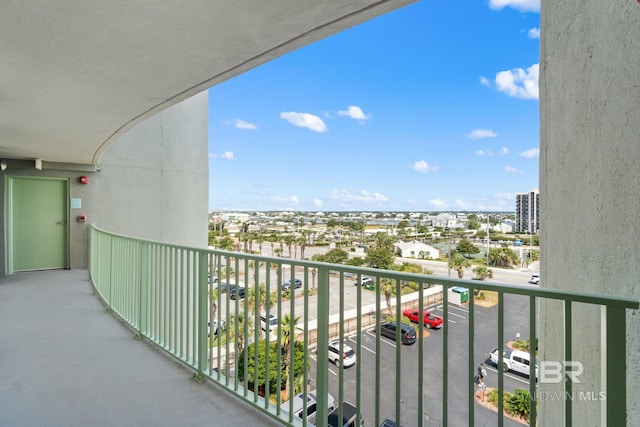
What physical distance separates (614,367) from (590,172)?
2.82 feet

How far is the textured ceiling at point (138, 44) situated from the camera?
1714 millimetres

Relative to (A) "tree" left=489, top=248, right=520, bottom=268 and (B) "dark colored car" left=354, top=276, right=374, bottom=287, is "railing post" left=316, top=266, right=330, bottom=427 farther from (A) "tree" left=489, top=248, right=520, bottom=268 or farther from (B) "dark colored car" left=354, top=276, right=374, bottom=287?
(A) "tree" left=489, top=248, right=520, bottom=268

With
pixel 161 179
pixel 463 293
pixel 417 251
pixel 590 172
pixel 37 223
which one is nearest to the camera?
pixel 463 293

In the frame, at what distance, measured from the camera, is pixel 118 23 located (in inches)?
73.4

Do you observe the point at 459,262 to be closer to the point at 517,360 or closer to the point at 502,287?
the point at 517,360

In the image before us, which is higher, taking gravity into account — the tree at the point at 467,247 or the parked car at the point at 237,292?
the parked car at the point at 237,292

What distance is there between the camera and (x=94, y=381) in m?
2.41

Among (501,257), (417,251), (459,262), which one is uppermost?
(501,257)

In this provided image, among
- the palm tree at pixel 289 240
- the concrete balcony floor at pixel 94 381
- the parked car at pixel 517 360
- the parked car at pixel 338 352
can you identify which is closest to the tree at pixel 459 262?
the parked car at pixel 338 352

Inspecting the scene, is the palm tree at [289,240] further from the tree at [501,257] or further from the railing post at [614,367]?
the railing post at [614,367]

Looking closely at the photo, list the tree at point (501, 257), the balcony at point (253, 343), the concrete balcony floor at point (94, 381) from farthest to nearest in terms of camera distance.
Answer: the tree at point (501, 257)
the concrete balcony floor at point (94, 381)
the balcony at point (253, 343)

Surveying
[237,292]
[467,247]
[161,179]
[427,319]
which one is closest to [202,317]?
[237,292]

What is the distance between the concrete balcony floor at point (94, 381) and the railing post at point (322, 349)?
38 cm

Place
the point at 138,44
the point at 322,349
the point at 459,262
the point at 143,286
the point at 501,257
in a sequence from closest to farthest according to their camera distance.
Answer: the point at 322,349, the point at 138,44, the point at 143,286, the point at 501,257, the point at 459,262
